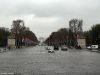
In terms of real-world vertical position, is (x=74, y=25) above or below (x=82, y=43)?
above

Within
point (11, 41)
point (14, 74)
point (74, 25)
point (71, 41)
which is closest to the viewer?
point (14, 74)

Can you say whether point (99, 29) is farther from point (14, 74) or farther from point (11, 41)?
point (14, 74)

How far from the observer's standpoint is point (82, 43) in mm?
129125

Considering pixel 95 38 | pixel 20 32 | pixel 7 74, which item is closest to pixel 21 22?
pixel 20 32

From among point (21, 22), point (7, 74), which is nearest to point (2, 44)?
point (21, 22)

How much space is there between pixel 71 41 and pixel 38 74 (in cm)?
13621

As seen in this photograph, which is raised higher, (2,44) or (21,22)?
(21,22)

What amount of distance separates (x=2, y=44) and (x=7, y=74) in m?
144

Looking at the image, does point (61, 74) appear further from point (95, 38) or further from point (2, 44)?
point (2, 44)

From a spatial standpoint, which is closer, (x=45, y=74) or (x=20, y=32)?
(x=45, y=74)

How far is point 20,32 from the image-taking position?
134125 millimetres

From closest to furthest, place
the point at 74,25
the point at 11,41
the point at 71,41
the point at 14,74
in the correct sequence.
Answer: the point at 14,74 < the point at 11,41 < the point at 74,25 < the point at 71,41

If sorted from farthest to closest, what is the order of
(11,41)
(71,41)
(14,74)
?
1. (71,41)
2. (11,41)
3. (14,74)

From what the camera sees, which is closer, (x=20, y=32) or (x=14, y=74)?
(x=14, y=74)
